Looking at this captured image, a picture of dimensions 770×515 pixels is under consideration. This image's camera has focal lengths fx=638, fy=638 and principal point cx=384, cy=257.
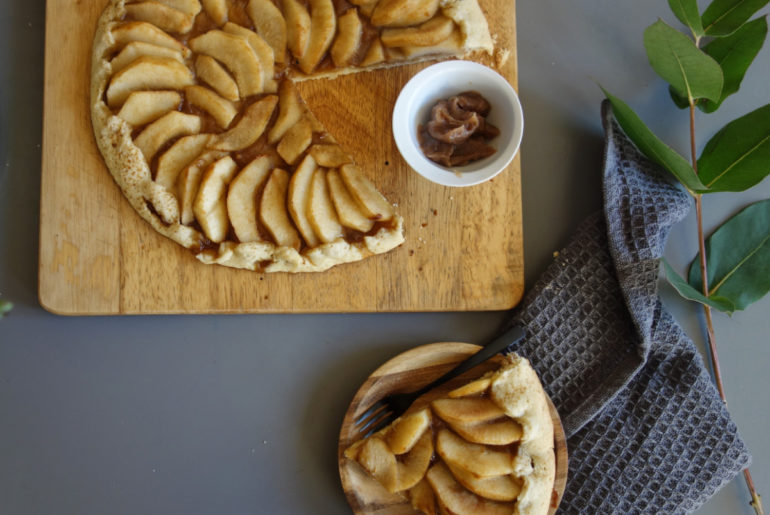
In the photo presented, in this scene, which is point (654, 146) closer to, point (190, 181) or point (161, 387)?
point (190, 181)

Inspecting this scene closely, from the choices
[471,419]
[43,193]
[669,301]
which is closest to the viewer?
[471,419]

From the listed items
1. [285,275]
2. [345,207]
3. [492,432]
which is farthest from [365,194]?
[492,432]

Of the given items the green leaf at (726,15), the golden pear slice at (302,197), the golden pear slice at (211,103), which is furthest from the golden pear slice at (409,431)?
the green leaf at (726,15)

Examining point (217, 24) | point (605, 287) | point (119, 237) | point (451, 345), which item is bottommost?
point (451, 345)

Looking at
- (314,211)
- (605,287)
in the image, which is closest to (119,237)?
(314,211)

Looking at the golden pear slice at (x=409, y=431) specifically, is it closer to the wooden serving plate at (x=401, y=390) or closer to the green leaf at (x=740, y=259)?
the wooden serving plate at (x=401, y=390)

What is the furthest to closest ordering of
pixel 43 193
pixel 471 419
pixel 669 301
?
pixel 669 301 < pixel 43 193 < pixel 471 419

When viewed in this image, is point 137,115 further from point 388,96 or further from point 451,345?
point 451,345
